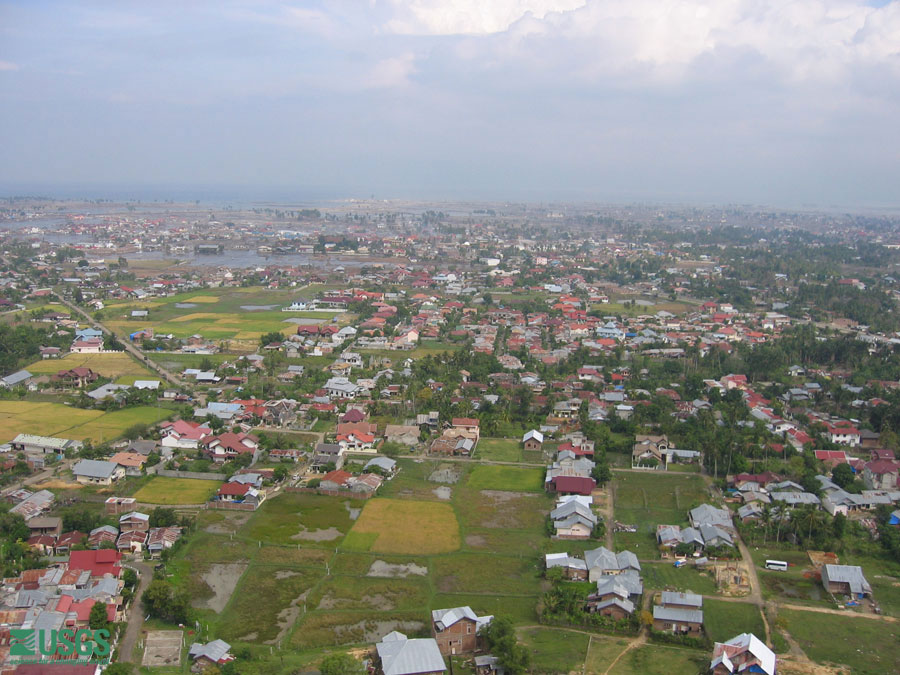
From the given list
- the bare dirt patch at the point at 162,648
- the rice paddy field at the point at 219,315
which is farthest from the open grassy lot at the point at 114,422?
the bare dirt patch at the point at 162,648

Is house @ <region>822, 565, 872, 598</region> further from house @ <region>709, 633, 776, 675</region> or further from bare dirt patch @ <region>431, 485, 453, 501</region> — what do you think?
bare dirt patch @ <region>431, 485, 453, 501</region>

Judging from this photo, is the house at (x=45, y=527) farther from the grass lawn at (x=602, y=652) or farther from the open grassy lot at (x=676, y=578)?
the open grassy lot at (x=676, y=578)

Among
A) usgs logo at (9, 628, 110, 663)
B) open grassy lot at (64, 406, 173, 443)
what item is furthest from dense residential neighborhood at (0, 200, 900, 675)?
usgs logo at (9, 628, 110, 663)

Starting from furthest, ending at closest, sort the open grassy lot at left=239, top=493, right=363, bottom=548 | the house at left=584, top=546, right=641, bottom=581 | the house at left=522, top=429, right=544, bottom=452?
the house at left=522, top=429, right=544, bottom=452, the open grassy lot at left=239, top=493, right=363, bottom=548, the house at left=584, top=546, right=641, bottom=581

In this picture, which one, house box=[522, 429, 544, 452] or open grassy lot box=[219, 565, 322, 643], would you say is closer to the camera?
open grassy lot box=[219, 565, 322, 643]

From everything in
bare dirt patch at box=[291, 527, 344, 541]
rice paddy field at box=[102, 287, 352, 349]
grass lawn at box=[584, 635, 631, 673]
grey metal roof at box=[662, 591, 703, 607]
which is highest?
rice paddy field at box=[102, 287, 352, 349]
